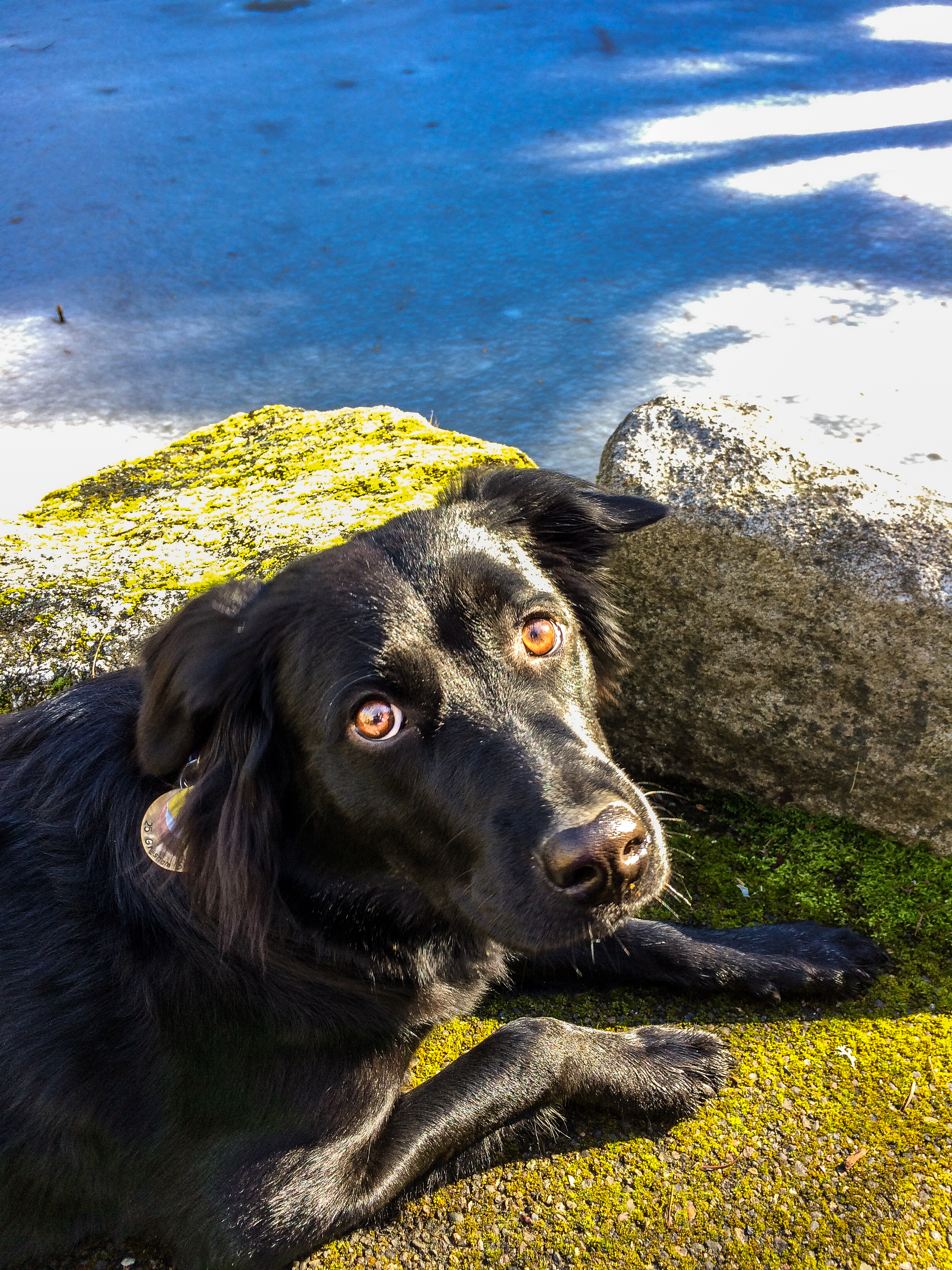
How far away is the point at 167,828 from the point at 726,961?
1.64 meters

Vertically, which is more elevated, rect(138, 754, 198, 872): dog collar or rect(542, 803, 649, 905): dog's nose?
rect(542, 803, 649, 905): dog's nose

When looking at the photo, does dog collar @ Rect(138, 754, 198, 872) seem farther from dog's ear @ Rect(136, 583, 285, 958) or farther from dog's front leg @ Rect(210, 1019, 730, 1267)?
dog's front leg @ Rect(210, 1019, 730, 1267)

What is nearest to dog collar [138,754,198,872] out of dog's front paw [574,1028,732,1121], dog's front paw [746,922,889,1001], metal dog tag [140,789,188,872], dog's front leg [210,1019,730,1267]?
metal dog tag [140,789,188,872]

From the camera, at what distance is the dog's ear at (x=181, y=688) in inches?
87.8

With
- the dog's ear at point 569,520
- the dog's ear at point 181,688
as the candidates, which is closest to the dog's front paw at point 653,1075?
the dog's ear at point 569,520

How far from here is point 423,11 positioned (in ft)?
45.0

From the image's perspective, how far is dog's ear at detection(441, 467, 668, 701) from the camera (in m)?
2.68

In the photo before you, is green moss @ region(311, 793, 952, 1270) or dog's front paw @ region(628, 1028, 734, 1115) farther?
dog's front paw @ region(628, 1028, 734, 1115)

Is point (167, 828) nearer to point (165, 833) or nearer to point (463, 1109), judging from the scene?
point (165, 833)

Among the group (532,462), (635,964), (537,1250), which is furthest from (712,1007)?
(532,462)

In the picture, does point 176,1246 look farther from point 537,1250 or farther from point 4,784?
point 4,784

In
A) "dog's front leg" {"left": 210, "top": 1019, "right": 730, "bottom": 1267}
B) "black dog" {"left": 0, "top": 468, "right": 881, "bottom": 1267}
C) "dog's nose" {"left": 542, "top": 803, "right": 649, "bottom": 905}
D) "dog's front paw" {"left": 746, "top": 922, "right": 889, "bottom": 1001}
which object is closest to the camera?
"dog's nose" {"left": 542, "top": 803, "right": 649, "bottom": 905}

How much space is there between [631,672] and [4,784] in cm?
199

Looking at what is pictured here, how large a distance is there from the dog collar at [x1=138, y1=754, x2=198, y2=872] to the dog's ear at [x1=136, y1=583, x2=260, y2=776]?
1.9 inches
